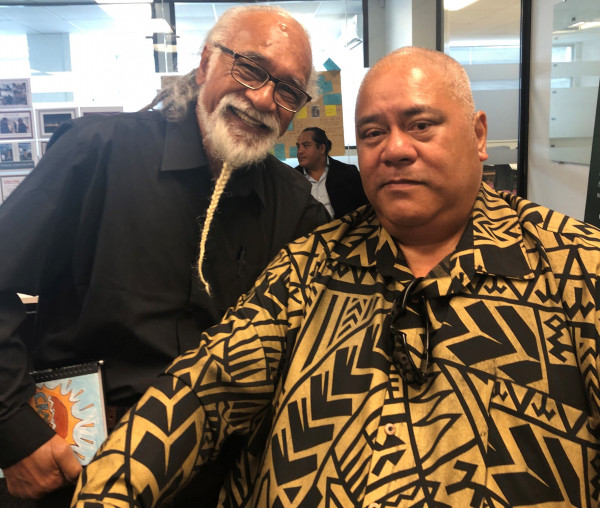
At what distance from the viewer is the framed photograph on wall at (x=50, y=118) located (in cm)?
300

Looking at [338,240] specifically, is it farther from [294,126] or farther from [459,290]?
[294,126]

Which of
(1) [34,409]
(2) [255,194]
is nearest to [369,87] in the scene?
(2) [255,194]

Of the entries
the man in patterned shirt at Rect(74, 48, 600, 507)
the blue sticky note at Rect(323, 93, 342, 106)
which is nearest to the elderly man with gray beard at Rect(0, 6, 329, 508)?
the man in patterned shirt at Rect(74, 48, 600, 507)

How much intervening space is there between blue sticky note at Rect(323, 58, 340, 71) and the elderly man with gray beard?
50.6 inches

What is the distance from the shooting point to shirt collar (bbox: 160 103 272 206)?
1.47 metres

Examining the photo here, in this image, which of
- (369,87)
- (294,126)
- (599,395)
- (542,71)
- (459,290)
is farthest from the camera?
(542,71)

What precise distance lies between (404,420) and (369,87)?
2.38 feet

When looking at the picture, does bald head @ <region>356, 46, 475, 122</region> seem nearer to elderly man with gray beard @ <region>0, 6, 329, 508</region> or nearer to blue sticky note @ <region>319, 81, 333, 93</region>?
elderly man with gray beard @ <region>0, 6, 329, 508</region>

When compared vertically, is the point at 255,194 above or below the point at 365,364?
above

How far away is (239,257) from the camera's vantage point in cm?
153

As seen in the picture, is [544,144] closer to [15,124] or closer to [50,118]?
[50,118]

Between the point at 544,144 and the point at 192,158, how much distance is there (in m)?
2.32

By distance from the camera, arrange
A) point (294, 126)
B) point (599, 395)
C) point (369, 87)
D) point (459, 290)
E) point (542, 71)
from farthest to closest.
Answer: point (542, 71) < point (294, 126) < point (369, 87) < point (459, 290) < point (599, 395)

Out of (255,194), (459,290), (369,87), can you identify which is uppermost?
(369,87)
